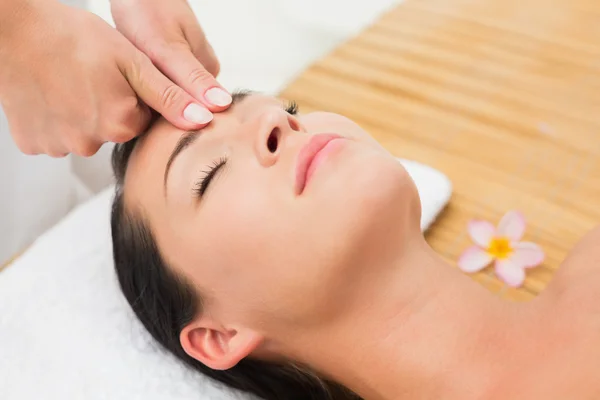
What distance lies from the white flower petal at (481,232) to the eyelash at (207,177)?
612mm

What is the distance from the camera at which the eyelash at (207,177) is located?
960 millimetres

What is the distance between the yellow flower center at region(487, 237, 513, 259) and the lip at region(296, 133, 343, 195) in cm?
51

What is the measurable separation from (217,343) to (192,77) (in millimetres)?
429

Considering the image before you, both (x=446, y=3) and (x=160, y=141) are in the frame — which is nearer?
(x=160, y=141)

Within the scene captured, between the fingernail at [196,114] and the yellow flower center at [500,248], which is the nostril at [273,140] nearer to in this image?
the fingernail at [196,114]

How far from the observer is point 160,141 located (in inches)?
40.3

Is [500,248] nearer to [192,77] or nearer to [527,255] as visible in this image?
[527,255]

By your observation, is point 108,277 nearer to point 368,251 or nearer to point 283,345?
point 283,345

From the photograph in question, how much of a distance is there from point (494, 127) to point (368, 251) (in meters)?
0.77

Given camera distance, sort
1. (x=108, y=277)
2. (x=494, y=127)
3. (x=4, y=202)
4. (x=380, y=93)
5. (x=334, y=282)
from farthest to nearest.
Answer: (x=380, y=93) < (x=494, y=127) < (x=4, y=202) < (x=108, y=277) < (x=334, y=282)

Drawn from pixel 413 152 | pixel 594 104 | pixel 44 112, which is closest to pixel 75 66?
pixel 44 112

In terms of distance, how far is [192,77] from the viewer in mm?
1049

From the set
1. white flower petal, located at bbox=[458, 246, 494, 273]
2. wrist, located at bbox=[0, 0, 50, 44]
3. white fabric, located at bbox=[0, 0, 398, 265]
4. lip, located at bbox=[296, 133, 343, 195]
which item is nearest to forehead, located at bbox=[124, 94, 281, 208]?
lip, located at bbox=[296, 133, 343, 195]

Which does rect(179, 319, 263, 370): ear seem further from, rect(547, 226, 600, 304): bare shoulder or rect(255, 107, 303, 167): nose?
rect(547, 226, 600, 304): bare shoulder
